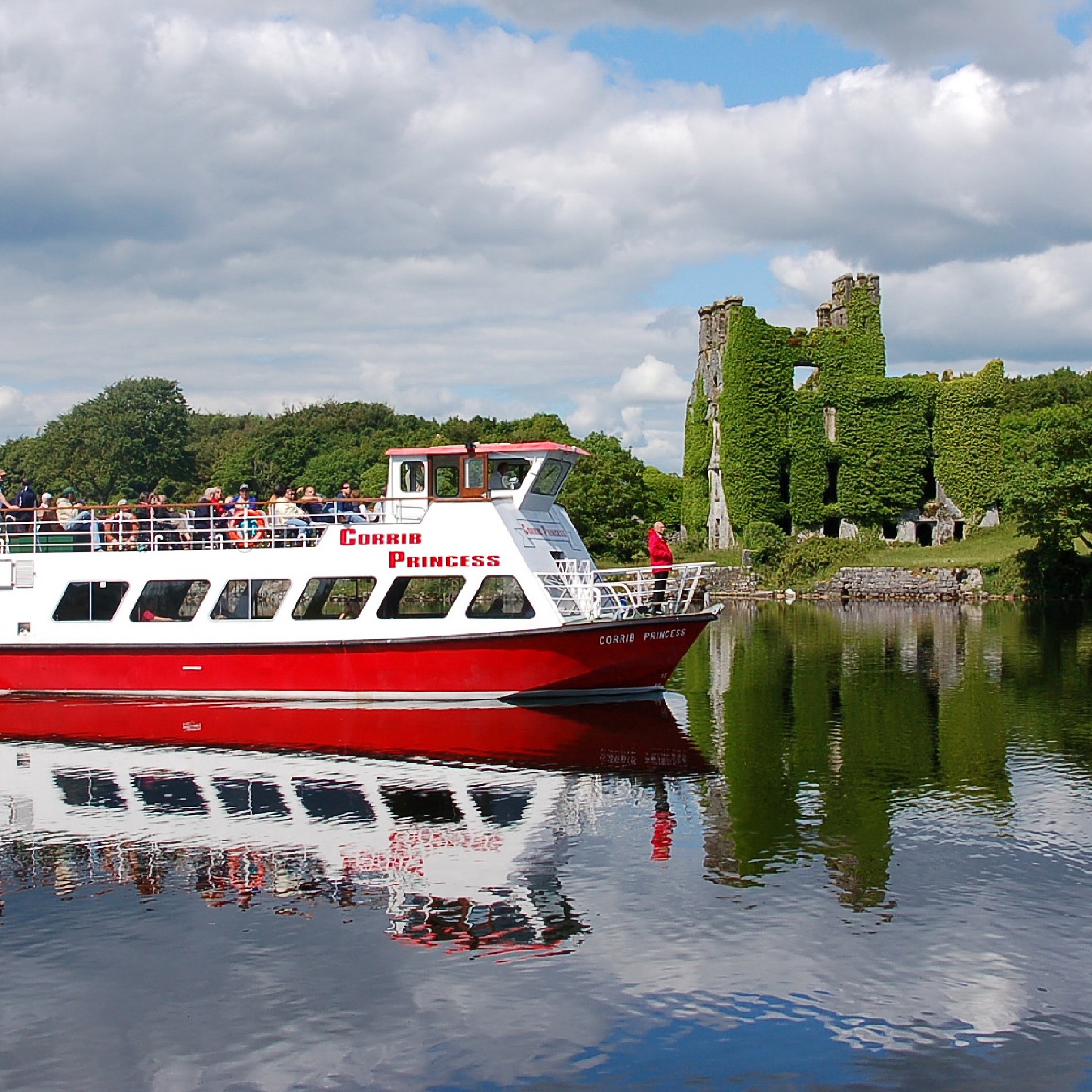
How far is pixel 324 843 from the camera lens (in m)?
14.5

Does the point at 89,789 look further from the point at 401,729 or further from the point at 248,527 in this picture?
the point at 248,527

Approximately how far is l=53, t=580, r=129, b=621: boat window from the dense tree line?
183 ft

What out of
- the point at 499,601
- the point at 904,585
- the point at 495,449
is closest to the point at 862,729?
the point at 499,601

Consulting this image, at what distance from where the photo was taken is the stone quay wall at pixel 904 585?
59156 mm

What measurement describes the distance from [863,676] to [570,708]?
914 centimetres

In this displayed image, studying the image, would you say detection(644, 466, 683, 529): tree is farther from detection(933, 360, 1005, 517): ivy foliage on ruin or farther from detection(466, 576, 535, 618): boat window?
detection(466, 576, 535, 618): boat window

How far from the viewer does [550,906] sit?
39.9 feet

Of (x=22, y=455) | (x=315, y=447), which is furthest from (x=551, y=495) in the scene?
(x=22, y=455)

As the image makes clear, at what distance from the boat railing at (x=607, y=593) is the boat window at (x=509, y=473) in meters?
1.81

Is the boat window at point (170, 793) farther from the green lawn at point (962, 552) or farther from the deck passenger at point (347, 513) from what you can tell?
the green lawn at point (962, 552)

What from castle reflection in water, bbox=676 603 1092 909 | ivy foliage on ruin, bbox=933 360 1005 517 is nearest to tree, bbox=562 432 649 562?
ivy foliage on ruin, bbox=933 360 1005 517

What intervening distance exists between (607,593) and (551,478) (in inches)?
105

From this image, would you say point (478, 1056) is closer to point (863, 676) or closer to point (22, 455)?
point (863, 676)

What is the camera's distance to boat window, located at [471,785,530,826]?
15.6 metres
